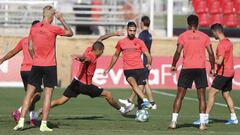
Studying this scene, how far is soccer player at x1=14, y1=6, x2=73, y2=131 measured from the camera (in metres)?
14.3

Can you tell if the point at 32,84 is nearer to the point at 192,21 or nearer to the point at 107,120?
the point at 107,120

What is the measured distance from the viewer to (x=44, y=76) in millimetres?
14531

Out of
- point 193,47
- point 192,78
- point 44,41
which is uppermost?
point 44,41

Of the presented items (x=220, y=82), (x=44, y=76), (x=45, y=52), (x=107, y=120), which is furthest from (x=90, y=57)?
(x=220, y=82)

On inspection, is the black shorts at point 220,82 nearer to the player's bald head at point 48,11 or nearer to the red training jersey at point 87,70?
the red training jersey at point 87,70

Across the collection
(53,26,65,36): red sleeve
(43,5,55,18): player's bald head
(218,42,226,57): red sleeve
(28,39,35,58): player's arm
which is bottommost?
(218,42,226,57): red sleeve

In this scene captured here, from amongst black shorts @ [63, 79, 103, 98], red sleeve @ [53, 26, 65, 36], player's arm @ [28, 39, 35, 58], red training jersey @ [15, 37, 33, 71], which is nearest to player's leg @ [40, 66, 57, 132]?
player's arm @ [28, 39, 35, 58]

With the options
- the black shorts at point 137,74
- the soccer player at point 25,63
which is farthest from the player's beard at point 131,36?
the soccer player at point 25,63

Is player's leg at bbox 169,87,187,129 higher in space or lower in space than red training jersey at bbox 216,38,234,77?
lower

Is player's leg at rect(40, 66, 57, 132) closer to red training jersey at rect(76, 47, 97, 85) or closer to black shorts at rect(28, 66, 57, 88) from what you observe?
black shorts at rect(28, 66, 57, 88)

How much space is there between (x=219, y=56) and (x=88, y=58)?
2.62 meters

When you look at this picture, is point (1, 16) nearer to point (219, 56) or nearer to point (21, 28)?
point (21, 28)

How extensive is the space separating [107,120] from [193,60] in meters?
2.62

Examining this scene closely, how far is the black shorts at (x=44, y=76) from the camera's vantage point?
47.4 ft
